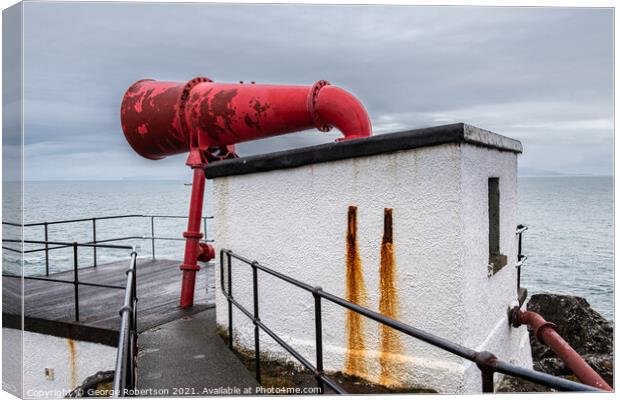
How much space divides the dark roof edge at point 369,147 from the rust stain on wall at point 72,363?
8.05ft

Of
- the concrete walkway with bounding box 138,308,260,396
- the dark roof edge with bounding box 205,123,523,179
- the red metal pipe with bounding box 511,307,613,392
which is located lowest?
the concrete walkway with bounding box 138,308,260,396

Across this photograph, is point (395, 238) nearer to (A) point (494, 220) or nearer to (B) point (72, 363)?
(A) point (494, 220)

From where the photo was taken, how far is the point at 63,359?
211 inches

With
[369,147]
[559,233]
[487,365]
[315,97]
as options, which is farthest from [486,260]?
[559,233]

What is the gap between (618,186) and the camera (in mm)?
3279

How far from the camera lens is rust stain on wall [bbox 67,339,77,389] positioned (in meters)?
5.27

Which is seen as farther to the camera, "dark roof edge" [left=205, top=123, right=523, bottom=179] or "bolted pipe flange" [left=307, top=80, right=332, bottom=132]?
"bolted pipe flange" [left=307, top=80, right=332, bottom=132]

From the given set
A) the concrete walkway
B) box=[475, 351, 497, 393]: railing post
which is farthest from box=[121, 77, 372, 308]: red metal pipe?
box=[475, 351, 497, 393]: railing post

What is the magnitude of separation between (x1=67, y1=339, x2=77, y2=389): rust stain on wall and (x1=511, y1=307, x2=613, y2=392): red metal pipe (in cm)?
436

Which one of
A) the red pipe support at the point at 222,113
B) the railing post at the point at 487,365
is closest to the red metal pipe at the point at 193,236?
the red pipe support at the point at 222,113

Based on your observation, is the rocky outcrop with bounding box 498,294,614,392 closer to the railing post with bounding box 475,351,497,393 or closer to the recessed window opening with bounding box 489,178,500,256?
the recessed window opening with bounding box 489,178,500,256

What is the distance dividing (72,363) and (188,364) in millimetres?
1946

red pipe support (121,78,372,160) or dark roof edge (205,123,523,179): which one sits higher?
red pipe support (121,78,372,160)

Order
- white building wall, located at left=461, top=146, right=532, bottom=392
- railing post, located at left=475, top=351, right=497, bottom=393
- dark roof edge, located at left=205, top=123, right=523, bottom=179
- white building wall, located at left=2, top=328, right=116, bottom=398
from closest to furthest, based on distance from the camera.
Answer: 1. railing post, located at left=475, top=351, right=497, bottom=393
2. dark roof edge, located at left=205, top=123, right=523, bottom=179
3. white building wall, located at left=461, top=146, right=532, bottom=392
4. white building wall, located at left=2, top=328, right=116, bottom=398
